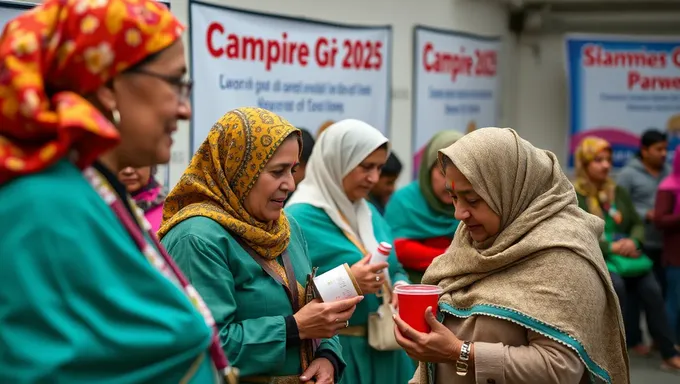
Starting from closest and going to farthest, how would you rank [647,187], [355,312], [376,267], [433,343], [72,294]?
[72,294] < [433,343] < [376,267] < [355,312] < [647,187]

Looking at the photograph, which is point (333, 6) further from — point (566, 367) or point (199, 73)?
point (566, 367)

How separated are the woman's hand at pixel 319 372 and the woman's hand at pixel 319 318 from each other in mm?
107

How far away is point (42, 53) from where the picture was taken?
1.49 metres

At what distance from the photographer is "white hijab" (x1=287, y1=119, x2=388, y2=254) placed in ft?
13.0

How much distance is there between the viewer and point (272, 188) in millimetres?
2611

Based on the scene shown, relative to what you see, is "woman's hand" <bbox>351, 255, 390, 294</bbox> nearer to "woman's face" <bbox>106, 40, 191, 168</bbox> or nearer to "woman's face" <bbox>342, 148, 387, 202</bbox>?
"woman's face" <bbox>342, 148, 387, 202</bbox>

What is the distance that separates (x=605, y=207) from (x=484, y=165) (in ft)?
14.8

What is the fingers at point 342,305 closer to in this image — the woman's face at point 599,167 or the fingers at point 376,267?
the fingers at point 376,267

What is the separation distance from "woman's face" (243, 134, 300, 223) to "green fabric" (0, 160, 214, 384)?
1081 millimetres

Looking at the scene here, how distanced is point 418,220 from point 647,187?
12.9 feet

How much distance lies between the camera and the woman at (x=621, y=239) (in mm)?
6691

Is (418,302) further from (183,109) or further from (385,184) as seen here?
(385,184)

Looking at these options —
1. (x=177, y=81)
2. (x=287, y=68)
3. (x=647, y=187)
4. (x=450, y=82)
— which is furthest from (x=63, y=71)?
(x=450, y=82)

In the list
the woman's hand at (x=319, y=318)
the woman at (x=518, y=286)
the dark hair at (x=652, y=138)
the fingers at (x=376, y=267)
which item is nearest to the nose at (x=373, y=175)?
the fingers at (x=376, y=267)
